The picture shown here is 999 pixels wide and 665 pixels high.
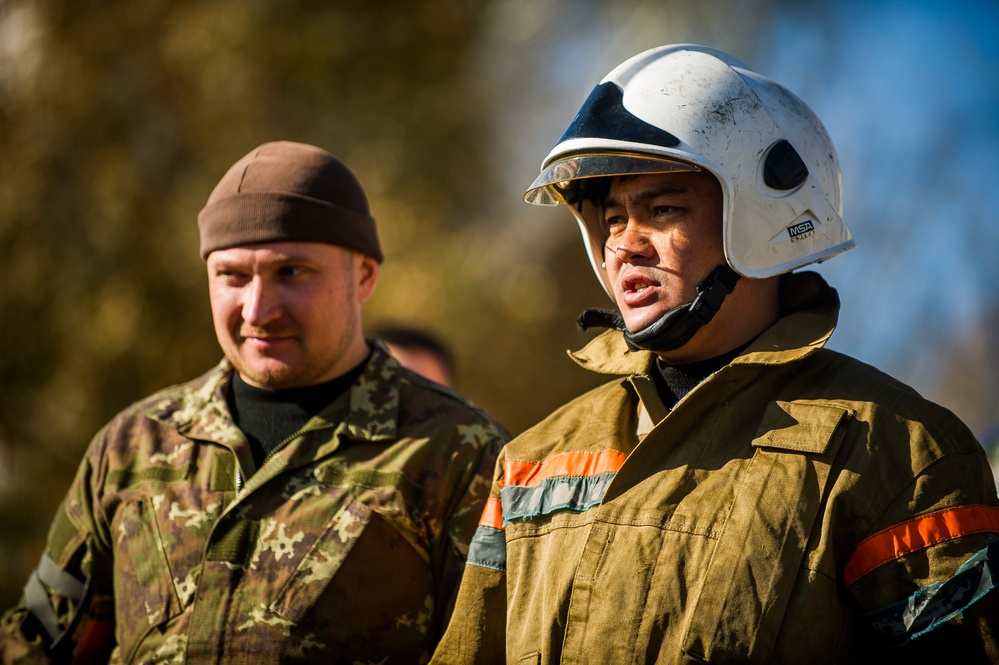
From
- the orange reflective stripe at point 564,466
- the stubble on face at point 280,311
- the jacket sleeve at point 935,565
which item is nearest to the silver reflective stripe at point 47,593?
the stubble on face at point 280,311

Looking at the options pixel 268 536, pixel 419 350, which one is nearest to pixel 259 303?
pixel 268 536

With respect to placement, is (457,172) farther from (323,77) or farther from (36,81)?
(36,81)

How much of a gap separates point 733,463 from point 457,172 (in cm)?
1196

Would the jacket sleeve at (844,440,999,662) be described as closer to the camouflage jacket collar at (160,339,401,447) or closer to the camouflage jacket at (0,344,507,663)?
the camouflage jacket at (0,344,507,663)

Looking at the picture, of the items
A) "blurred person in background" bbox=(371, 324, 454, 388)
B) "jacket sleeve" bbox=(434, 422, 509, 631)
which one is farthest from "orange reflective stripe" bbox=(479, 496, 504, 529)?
"blurred person in background" bbox=(371, 324, 454, 388)

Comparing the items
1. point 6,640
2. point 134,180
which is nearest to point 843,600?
point 6,640

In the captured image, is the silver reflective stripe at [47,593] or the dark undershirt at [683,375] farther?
the silver reflective stripe at [47,593]

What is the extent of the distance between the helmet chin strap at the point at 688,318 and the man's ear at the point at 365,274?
4.90 feet

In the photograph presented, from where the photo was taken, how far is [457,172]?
554 inches

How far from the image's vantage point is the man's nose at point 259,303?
139 inches

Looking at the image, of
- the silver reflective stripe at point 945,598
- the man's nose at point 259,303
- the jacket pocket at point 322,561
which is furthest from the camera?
the man's nose at point 259,303

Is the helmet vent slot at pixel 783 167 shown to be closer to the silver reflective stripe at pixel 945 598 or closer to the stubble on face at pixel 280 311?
the silver reflective stripe at pixel 945 598

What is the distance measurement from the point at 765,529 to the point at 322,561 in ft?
5.26

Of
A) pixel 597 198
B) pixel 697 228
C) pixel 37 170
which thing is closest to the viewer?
pixel 697 228
